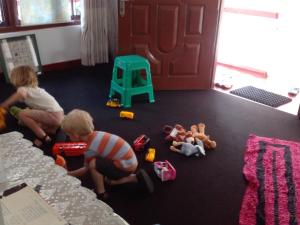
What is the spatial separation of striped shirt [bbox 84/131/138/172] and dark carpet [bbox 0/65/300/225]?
0.20 meters

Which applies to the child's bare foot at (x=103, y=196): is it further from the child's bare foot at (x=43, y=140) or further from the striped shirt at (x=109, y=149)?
the child's bare foot at (x=43, y=140)

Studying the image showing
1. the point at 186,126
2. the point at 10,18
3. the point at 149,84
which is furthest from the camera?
the point at 10,18

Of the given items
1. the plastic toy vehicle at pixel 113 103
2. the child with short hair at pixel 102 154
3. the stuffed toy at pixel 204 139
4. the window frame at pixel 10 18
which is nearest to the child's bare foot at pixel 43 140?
the child with short hair at pixel 102 154

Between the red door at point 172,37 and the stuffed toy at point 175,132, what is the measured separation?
3.05ft

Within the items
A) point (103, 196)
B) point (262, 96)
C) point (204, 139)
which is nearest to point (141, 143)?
point (204, 139)

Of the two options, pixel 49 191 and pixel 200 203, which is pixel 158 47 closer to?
pixel 200 203

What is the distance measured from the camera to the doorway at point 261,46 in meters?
3.84

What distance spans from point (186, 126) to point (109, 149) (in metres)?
1.09

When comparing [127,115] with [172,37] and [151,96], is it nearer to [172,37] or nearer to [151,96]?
[151,96]

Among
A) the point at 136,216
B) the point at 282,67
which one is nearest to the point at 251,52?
the point at 282,67

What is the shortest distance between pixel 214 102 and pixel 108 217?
7.47 feet

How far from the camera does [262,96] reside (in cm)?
344

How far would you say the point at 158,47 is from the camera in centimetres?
329

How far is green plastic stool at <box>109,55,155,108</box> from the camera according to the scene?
117 inches
